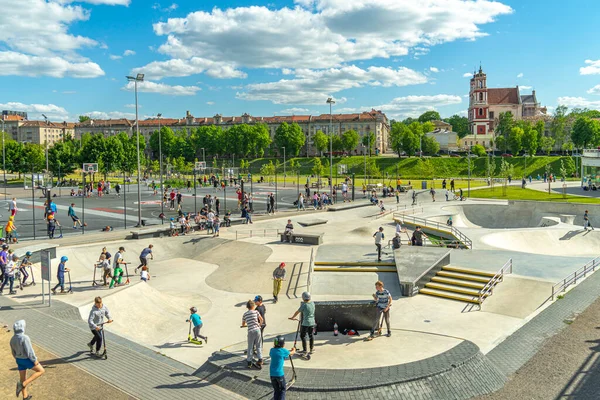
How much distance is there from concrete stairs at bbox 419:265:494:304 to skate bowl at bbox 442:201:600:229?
21.1 m

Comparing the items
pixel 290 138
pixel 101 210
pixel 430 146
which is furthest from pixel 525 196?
pixel 290 138

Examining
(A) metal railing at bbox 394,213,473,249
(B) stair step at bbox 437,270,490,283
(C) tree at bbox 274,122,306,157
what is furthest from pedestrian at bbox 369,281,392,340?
(C) tree at bbox 274,122,306,157

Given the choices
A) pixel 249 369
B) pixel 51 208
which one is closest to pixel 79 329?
pixel 249 369

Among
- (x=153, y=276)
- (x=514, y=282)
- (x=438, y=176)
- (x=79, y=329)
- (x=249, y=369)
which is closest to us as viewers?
(x=249, y=369)

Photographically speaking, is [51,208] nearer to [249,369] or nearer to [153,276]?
[153,276]

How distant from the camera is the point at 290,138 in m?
132

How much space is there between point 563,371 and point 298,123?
479 ft

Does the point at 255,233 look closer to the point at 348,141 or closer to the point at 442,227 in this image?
the point at 442,227

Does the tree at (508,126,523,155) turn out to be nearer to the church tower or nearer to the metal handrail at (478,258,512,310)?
the church tower

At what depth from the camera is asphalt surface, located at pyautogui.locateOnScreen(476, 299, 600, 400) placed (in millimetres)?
9203

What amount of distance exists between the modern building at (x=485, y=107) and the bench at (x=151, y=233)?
112808mm

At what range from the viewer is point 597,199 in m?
44.3

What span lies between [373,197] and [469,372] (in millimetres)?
33750

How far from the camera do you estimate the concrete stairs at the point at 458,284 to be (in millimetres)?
16172
